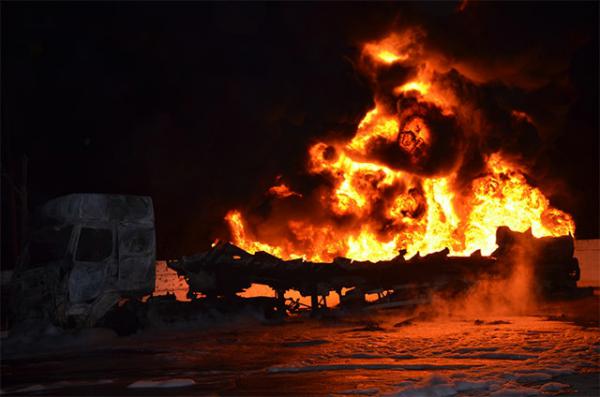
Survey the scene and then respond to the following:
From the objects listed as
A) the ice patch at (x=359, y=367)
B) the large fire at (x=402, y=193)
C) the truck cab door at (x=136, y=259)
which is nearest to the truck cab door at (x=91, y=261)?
A: the truck cab door at (x=136, y=259)

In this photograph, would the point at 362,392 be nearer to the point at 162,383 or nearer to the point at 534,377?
the point at 534,377

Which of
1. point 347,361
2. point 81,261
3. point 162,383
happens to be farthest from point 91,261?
point 347,361

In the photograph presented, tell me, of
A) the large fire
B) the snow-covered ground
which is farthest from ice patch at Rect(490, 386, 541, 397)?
the large fire

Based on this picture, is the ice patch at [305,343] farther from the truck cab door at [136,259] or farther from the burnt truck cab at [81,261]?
the burnt truck cab at [81,261]

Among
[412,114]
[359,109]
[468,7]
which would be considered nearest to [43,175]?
[359,109]

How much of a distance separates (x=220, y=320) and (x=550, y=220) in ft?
65.9

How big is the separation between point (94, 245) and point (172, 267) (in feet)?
11.8

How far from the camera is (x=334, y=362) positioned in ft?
34.7

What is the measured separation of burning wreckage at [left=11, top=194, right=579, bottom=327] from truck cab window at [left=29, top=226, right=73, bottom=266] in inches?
1.0

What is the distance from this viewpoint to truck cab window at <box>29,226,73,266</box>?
50.4 ft

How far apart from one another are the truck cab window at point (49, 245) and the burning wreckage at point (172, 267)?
1.0 inches

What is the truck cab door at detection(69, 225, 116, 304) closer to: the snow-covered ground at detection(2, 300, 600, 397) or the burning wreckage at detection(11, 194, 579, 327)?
the burning wreckage at detection(11, 194, 579, 327)

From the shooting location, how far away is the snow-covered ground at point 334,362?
8312 millimetres

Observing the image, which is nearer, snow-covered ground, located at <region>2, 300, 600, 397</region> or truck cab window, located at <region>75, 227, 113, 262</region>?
snow-covered ground, located at <region>2, 300, 600, 397</region>
